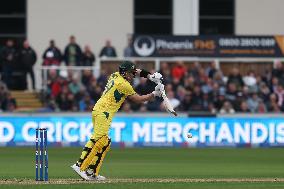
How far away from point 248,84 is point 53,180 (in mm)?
15529

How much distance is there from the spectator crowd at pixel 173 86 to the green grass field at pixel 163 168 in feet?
8.58

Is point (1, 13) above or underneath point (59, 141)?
above

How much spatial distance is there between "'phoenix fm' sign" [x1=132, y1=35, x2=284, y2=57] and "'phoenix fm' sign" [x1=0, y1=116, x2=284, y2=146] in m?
5.07

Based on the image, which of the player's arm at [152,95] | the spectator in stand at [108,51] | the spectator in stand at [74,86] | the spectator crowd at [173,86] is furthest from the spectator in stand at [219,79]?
the player's arm at [152,95]

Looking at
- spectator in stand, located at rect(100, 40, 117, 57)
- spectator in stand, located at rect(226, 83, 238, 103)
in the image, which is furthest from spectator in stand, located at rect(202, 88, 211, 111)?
spectator in stand, located at rect(100, 40, 117, 57)

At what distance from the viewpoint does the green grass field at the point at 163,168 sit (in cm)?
1997

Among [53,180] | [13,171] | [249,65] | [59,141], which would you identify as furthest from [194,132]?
[53,180]

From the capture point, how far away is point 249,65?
3759cm

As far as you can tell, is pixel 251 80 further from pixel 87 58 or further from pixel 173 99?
pixel 87 58

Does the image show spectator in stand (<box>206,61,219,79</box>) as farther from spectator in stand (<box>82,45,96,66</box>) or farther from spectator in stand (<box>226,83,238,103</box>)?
spectator in stand (<box>82,45,96,66</box>)

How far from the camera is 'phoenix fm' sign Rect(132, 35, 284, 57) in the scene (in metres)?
36.6

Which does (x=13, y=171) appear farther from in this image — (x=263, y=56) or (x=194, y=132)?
(x=263, y=56)

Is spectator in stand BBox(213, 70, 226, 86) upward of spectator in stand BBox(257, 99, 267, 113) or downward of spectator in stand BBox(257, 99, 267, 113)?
upward

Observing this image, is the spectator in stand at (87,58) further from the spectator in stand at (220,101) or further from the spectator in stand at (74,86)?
the spectator in stand at (220,101)
